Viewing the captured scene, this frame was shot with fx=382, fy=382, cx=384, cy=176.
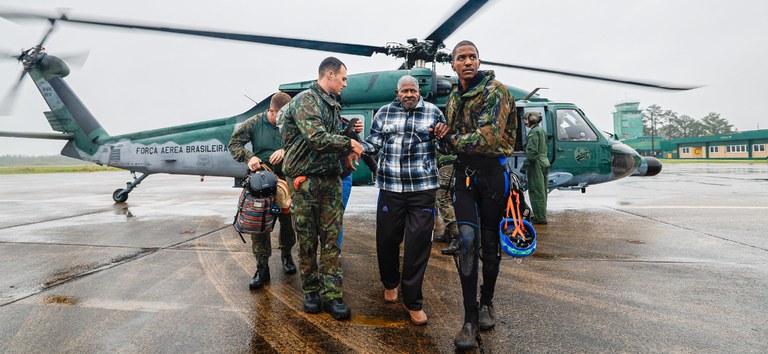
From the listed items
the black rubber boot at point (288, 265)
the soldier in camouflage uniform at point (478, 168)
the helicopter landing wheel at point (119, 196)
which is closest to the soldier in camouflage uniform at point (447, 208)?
the black rubber boot at point (288, 265)

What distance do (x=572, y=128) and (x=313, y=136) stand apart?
20.2 feet

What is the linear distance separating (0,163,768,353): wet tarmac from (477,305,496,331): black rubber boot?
0.09m

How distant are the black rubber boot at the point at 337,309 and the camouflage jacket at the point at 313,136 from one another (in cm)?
97

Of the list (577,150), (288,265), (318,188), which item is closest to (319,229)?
(318,188)

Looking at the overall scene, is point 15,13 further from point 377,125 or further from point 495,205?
point 495,205

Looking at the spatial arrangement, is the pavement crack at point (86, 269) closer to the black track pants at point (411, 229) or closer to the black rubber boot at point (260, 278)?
the black rubber boot at point (260, 278)

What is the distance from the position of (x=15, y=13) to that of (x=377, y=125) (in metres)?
5.42

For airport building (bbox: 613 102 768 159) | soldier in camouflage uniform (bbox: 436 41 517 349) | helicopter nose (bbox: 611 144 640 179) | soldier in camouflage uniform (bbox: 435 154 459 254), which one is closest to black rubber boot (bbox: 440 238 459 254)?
soldier in camouflage uniform (bbox: 435 154 459 254)

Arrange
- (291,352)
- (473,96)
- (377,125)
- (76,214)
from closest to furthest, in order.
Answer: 1. (291,352)
2. (473,96)
3. (377,125)
4. (76,214)

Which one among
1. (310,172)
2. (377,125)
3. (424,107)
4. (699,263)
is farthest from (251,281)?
(699,263)

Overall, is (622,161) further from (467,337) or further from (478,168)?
(467,337)

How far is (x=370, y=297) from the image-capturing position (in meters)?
3.19

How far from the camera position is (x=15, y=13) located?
16.3 ft

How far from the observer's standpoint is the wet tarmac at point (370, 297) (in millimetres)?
2375
